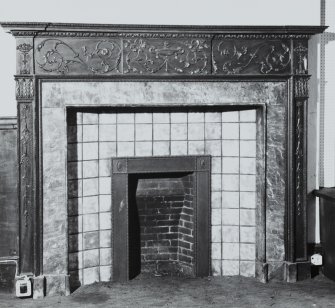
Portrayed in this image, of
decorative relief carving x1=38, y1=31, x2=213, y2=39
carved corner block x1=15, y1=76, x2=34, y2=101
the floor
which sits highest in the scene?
decorative relief carving x1=38, y1=31, x2=213, y2=39

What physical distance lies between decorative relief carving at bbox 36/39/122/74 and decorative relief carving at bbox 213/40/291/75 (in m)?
0.89

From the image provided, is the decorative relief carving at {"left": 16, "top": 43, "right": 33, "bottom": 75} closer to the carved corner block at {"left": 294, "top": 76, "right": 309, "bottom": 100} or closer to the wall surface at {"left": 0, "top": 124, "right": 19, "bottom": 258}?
the wall surface at {"left": 0, "top": 124, "right": 19, "bottom": 258}

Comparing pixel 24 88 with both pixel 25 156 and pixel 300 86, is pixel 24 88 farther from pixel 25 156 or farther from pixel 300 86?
pixel 300 86

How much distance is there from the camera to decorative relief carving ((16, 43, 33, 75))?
4.46 m

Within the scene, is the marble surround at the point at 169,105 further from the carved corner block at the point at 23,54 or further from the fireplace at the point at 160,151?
the carved corner block at the point at 23,54

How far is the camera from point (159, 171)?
5.06 m

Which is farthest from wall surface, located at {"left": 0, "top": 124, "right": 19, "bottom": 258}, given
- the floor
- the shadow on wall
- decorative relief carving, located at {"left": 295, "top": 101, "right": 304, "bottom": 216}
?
the shadow on wall

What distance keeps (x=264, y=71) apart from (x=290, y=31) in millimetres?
415

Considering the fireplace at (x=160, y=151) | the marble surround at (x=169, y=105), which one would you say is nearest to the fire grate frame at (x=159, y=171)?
the fireplace at (x=160, y=151)

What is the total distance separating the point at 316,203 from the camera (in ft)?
17.2

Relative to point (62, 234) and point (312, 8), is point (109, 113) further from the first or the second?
point (312, 8)

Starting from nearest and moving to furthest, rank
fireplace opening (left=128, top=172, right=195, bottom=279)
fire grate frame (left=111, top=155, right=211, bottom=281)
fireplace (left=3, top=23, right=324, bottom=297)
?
fireplace (left=3, top=23, right=324, bottom=297)
fire grate frame (left=111, top=155, right=211, bottom=281)
fireplace opening (left=128, top=172, right=195, bottom=279)

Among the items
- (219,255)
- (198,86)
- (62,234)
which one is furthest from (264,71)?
(62,234)

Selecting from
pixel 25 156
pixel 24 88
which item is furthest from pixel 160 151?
pixel 24 88
